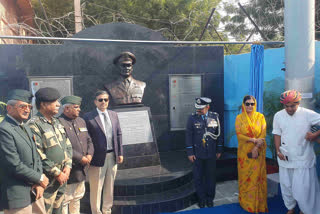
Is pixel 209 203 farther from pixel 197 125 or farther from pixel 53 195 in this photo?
pixel 53 195

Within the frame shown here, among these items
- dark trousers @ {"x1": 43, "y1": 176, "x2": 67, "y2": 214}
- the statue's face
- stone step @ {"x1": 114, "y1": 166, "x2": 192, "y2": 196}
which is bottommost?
stone step @ {"x1": 114, "y1": 166, "x2": 192, "y2": 196}

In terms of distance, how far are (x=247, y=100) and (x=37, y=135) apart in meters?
2.76

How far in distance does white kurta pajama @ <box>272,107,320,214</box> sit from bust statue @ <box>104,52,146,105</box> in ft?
9.77

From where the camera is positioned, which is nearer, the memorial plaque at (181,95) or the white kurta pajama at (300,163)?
the white kurta pajama at (300,163)

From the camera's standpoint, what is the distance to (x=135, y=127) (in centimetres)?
513

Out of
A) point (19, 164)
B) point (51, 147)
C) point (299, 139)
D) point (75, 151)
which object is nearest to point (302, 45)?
point (299, 139)

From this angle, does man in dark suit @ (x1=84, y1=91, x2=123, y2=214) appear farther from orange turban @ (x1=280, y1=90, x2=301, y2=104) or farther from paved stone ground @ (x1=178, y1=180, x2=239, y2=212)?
orange turban @ (x1=280, y1=90, x2=301, y2=104)

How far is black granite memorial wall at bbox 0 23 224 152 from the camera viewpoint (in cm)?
550

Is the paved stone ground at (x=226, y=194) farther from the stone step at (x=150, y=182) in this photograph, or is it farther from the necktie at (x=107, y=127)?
the necktie at (x=107, y=127)

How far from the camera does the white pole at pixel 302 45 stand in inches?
146

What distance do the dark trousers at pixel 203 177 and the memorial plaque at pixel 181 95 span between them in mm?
2645

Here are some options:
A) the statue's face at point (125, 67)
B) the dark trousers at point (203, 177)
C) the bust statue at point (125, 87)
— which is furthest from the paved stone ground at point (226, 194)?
the statue's face at point (125, 67)

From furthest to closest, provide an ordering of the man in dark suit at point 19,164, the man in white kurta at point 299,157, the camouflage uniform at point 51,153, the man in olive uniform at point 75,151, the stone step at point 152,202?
1. the stone step at point 152,202
2. the man in white kurta at point 299,157
3. the man in olive uniform at point 75,151
4. the camouflage uniform at point 51,153
5. the man in dark suit at point 19,164

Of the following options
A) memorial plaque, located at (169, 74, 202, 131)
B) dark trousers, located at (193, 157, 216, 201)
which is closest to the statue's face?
memorial plaque, located at (169, 74, 202, 131)
